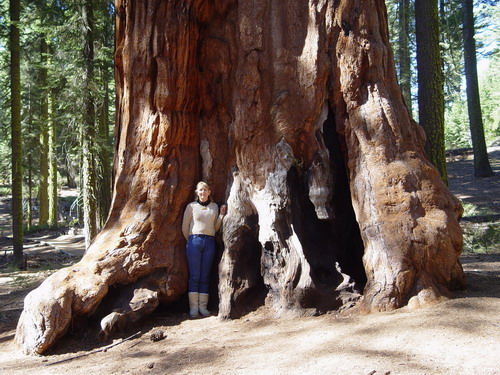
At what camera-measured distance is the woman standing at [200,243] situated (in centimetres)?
678

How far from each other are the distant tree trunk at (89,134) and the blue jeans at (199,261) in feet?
23.0

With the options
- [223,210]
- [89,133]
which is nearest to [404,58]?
[89,133]

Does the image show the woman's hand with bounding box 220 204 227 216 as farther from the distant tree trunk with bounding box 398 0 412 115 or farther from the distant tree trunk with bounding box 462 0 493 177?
the distant tree trunk with bounding box 398 0 412 115

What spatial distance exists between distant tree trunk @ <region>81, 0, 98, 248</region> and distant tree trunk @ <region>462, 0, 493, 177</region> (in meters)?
14.6

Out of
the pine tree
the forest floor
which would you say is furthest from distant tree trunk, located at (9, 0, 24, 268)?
the forest floor

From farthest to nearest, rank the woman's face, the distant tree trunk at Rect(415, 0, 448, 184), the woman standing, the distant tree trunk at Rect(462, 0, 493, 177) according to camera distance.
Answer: the distant tree trunk at Rect(462, 0, 493, 177) → the distant tree trunk at Rect(415, 0, 448, 184) → the woman's face → the woman standing

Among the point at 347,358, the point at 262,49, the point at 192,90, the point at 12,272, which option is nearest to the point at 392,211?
the point at 347,358

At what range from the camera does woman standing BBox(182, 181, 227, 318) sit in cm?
678

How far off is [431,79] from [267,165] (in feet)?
19.3

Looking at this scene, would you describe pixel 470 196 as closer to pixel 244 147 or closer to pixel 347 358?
pixel 244 147

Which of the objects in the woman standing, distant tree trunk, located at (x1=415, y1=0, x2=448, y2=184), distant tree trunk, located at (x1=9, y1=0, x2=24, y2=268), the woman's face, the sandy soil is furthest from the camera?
distant tree trunk, located at (x1=9, y1=0, x2=24, y2=268)

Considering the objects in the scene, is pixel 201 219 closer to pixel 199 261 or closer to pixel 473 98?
pixel 199 261

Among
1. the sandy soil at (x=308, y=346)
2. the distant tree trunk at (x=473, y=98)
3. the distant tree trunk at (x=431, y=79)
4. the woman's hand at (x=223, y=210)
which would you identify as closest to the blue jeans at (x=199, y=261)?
the woman's hand at (x=223, y=210)

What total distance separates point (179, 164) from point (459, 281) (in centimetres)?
409
